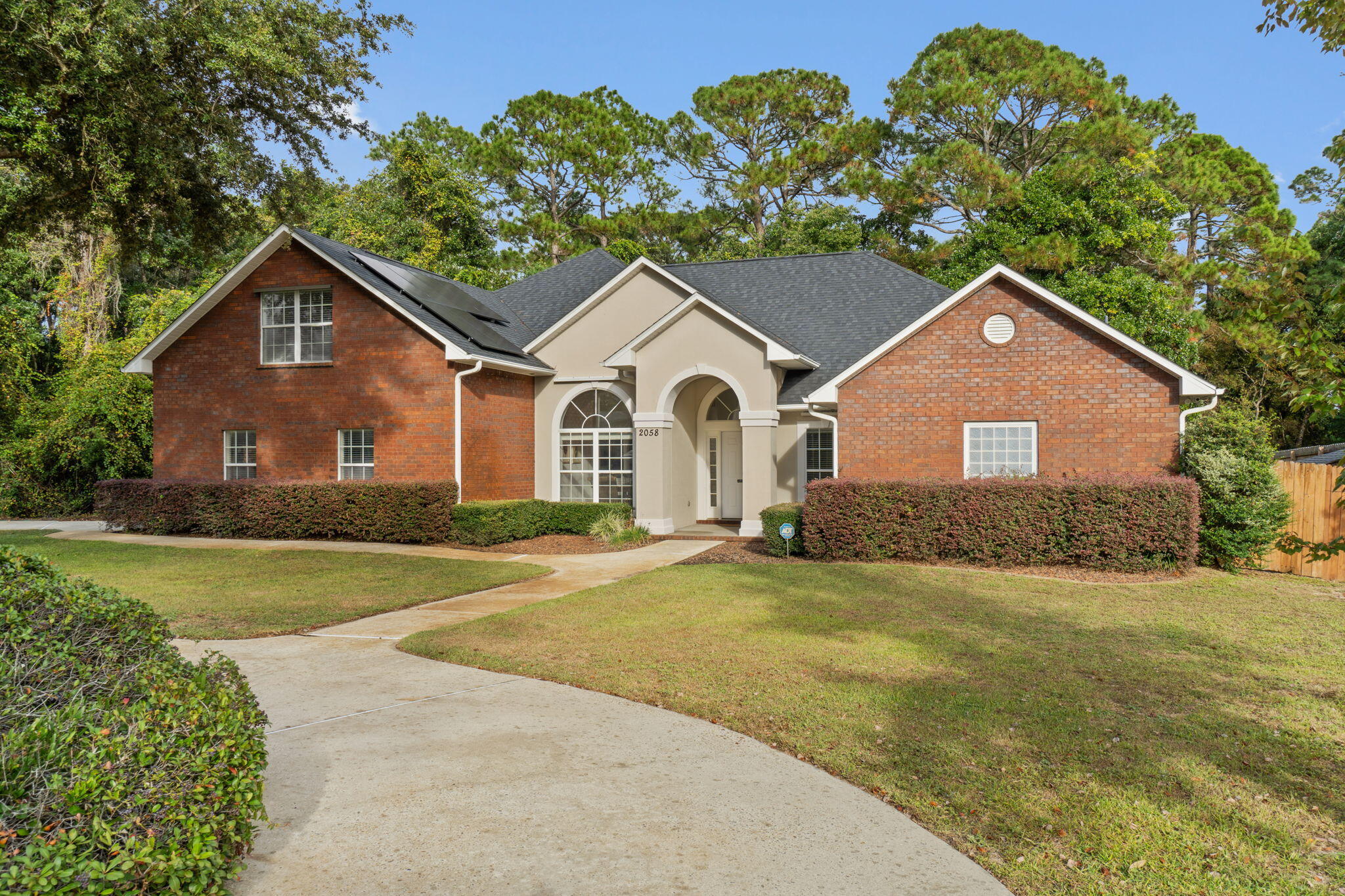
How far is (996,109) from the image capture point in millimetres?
35219

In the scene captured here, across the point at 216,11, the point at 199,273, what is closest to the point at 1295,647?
the point at 216,11

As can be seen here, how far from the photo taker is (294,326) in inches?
790

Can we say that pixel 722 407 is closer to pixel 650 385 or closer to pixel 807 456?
pixel 650 385

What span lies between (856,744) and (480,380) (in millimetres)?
15156

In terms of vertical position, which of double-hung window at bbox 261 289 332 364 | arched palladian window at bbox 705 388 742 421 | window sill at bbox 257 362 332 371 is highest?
double-hung window at bbox 261 289 332 364

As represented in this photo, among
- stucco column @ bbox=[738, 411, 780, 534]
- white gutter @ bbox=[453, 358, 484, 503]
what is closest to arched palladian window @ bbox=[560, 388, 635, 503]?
stucco column @ bbox=[738, 411, 780, 534]

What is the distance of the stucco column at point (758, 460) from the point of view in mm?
18688

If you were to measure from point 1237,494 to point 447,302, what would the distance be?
1614 centimetres

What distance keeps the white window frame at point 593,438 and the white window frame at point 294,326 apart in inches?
212

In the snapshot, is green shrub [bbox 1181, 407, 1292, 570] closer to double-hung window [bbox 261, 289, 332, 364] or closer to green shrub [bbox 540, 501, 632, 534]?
green shrub [bbox 540, 501, 632, 534]

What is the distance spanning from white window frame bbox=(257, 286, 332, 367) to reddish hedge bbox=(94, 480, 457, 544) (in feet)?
9.14

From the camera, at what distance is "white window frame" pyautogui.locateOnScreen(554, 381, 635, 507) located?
21.0 metres

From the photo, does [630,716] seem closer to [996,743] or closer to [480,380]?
[996,743]

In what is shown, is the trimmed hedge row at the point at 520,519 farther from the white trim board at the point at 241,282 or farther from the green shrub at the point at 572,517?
the white trim board at the point at 241,282
